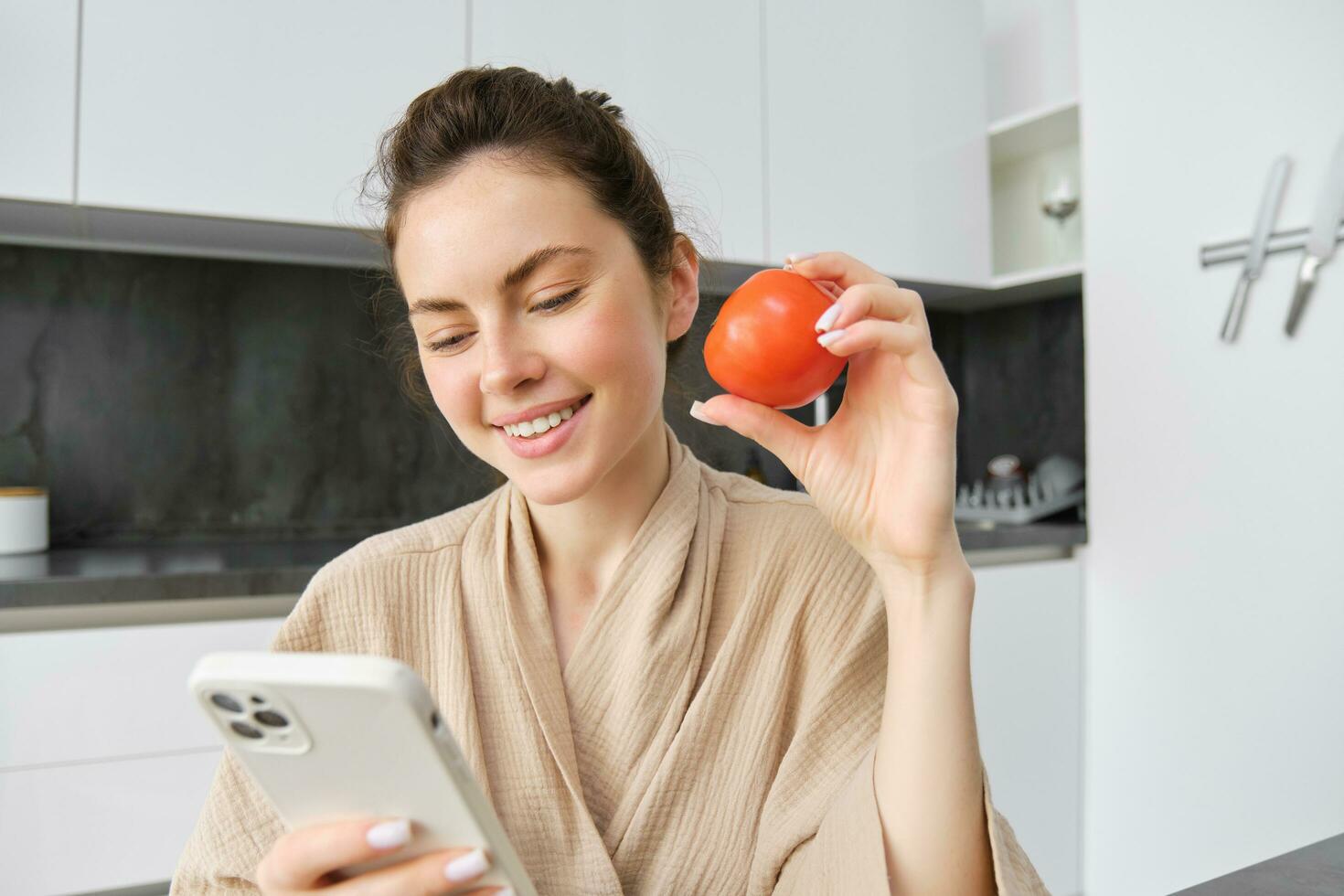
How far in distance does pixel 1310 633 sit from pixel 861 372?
5.00 ft

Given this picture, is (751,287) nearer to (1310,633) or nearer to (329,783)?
(329,783)

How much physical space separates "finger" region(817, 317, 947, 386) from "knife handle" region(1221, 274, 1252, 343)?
1.51 meters

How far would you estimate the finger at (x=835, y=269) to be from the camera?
32.8 inches

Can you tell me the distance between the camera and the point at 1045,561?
7.75 ft

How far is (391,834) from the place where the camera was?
1.86ft

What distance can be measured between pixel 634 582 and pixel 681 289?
1.14 feet

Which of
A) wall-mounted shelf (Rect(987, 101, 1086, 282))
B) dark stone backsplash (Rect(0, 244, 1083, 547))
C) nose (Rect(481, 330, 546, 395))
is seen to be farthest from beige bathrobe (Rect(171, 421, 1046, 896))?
wall-mounted shelf (Rect(987, 101, 1086, 282))

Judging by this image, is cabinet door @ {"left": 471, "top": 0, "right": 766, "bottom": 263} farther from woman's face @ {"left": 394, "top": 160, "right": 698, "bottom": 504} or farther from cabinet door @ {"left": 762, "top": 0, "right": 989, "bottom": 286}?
woman's face @ {"left": 394, "top": 160, "right": 698, "bottom": 504}

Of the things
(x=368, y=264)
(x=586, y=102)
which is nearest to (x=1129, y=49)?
(x=586, y=102)

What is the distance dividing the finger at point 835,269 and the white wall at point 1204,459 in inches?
58.1

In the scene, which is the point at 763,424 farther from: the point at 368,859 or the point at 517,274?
the point at 368,859

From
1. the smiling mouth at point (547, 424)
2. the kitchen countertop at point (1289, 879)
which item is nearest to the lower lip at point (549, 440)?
the smiling mouth at point (547, 424)

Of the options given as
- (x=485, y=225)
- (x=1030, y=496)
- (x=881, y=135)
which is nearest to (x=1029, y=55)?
(x=881, y=135)

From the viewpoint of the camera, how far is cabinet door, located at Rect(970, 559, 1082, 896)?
223cm
